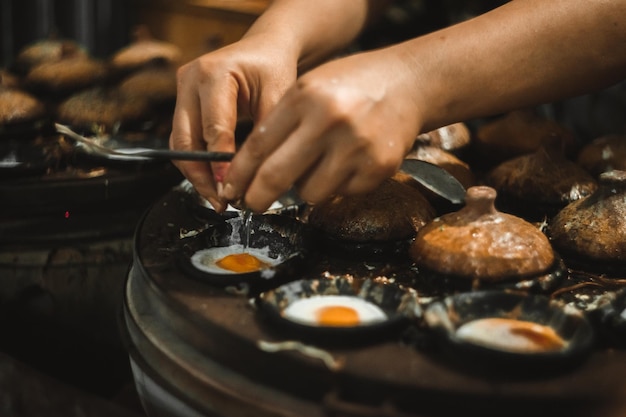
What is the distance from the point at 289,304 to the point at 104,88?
84.2 inches

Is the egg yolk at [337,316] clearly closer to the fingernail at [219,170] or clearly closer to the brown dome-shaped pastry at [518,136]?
the fingernail at [219,170]

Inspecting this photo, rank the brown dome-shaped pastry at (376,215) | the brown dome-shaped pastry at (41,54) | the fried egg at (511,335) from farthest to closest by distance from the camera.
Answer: the brown dome-shaped pastry at (41,54) < the brown dome-shaped pastry at (376,215) < the fried egg at (511,335)

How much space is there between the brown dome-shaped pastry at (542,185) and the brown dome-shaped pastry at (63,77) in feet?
7.45

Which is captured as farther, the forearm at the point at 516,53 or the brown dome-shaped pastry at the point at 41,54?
the brown dome-shaped pastry at the point at 41,54

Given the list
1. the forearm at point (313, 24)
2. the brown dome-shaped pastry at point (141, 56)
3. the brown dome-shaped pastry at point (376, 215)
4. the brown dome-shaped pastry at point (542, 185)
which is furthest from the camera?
the brown dome-shaped pastry at point (141, 56)

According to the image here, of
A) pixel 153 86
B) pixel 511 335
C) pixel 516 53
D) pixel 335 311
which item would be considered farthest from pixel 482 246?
pixel 153 86

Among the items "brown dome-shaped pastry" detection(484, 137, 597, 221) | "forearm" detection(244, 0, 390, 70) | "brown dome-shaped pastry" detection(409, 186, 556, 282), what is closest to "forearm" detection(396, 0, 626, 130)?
"brown dome-shaped pastry" detection(409, 186, 556, 282)

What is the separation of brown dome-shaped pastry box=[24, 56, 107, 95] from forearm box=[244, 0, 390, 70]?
152cm

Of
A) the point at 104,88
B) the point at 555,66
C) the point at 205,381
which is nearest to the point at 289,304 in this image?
the point at 205,381

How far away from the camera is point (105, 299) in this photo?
2459mm

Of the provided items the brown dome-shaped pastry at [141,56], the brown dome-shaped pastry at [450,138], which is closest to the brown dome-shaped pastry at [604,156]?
the brown dome-shaped pastry at [450,138]

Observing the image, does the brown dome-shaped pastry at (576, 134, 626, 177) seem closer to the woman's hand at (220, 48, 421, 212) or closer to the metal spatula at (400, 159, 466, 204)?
the metal spatula at (400, 159, 466, 204)

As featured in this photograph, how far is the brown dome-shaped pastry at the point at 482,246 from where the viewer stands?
150cm

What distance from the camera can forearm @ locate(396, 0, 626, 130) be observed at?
158 centimetres
